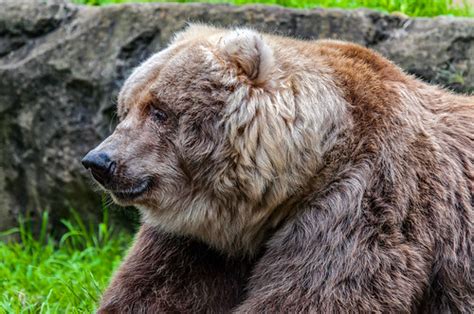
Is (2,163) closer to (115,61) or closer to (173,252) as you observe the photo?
(115,61)

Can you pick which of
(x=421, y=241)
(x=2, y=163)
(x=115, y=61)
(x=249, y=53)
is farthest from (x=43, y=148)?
(x=421, y=241)

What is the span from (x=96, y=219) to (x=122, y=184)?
2989mm

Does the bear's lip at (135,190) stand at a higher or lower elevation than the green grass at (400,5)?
higher

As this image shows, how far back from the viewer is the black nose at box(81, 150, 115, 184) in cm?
416

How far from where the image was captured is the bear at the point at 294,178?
4.08 metres

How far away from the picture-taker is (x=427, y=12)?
22.1 feet

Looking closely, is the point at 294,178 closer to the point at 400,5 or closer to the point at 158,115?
the point at 158,115

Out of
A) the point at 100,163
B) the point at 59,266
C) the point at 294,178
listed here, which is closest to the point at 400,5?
the point at 294,178

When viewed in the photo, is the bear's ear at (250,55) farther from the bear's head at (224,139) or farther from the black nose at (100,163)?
A: the black nose at (100,163)

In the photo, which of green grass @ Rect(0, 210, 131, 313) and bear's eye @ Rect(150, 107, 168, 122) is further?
green grass @ Rect(0, 210, 131, 313)

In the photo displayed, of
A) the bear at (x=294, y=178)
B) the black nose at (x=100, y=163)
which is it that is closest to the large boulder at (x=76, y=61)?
the bear at (x=294, y=178)

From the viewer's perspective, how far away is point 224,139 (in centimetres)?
422

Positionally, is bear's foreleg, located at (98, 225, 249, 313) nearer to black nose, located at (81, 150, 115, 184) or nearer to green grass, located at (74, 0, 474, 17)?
black nose, located at (81, 150, 115, 184)

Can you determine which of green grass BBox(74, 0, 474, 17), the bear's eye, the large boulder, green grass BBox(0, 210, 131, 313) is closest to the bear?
the bear's eye
